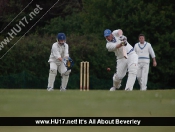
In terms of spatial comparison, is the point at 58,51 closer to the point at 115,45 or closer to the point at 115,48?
the point at 115,48

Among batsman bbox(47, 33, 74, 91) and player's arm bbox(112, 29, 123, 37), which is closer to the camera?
player's arm bbox(112, 29, 123, 37)

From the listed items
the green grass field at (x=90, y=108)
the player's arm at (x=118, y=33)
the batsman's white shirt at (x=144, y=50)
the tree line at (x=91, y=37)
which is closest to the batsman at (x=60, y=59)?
the player's arm at (x=118, y=33)

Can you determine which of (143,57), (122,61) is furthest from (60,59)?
(143,57)

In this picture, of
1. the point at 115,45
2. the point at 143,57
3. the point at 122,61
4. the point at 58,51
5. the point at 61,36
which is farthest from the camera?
the point at 143,57

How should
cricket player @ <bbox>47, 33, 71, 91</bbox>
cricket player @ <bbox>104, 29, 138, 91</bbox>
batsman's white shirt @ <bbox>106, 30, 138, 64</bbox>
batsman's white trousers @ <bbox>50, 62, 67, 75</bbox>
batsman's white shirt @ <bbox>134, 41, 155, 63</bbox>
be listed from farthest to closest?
1. batsman's white shirt @ <bbox>134, 41, 155, 63</bbox>
2. batsman's white trousers @ <bbox>50, 62, 67, 75</bbox>
3. cricket player @ <bbox>47, 33, 71, 91</bbox>
4. cricket player @ <bbox>104, 29, 138, 91</bbox>
5. batsman's white shirt @ <bbox>106, 30, 138, 64</bbox>

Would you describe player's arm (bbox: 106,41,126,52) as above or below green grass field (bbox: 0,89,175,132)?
above

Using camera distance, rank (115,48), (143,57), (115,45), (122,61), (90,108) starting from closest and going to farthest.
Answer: (90,108) → (115,45) → (115,48) → (122,61) → (143,57)

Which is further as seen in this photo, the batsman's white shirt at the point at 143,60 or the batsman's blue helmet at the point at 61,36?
the batsman's white shirt at the point at 143,60

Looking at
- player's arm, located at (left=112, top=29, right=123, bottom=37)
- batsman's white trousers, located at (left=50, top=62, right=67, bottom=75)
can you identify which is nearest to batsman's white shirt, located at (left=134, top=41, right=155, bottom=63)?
batsman's white trousers, located at (left=50, top=62, right=67, bottom=75)

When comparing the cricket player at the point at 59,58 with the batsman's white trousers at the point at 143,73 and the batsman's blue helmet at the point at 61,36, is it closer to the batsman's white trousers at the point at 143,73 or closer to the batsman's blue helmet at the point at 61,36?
the batsman's blue helmet at the point at 61,36

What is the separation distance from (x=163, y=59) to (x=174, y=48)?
3.29 feet

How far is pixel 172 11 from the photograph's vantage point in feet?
148

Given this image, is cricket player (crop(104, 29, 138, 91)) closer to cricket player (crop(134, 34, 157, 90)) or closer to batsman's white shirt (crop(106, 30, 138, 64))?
batsman's white shirt (crop(106, 30, 138, 64))

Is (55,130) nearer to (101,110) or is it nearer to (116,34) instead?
(101,110)
